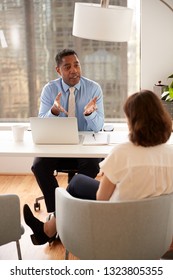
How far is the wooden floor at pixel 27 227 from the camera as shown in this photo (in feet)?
9.26

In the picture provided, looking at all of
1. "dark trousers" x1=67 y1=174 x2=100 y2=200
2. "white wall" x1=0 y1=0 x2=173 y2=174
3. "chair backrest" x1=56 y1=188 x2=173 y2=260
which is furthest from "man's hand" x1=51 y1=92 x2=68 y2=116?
"white wall" x1=0 y1=0 x2=173 y2=174

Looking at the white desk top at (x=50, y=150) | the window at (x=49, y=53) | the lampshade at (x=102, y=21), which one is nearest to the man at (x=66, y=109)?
the white desk top at (x=50, y=150)

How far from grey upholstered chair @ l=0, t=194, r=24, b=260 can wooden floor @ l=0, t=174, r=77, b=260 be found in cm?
72

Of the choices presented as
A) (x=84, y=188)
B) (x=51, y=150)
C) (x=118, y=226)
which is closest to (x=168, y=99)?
(x=51, y=150)

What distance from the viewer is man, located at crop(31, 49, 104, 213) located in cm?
307

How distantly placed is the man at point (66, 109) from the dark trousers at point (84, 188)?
2.11 feet

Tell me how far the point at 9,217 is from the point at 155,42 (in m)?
2.67

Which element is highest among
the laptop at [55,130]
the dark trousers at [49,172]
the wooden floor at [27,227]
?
the laptop at [55,130]

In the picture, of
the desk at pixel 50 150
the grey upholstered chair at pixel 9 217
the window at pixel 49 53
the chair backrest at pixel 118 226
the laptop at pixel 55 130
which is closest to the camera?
the chair backrest at pixel 118 226

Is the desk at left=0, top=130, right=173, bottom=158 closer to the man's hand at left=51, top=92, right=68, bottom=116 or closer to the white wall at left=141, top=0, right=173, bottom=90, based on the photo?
the man's hand at left=51, top=92, right=68, bottom=116

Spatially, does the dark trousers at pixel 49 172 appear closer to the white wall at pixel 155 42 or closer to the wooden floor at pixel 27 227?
the wooden floor at pixel 27 227

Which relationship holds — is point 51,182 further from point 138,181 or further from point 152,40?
point 152,40

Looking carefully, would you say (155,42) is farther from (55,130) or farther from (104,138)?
(55,130)
